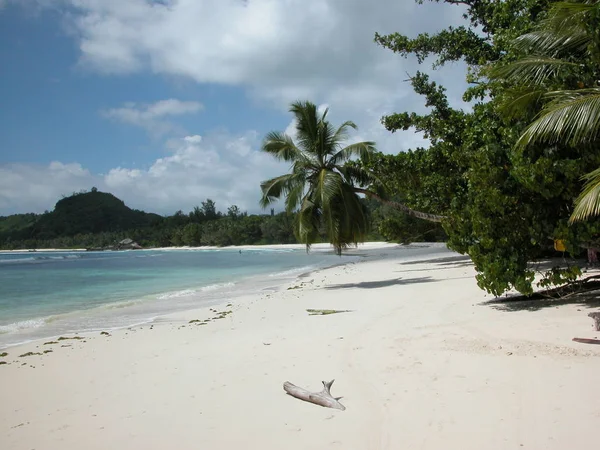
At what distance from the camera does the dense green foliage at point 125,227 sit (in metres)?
89.5

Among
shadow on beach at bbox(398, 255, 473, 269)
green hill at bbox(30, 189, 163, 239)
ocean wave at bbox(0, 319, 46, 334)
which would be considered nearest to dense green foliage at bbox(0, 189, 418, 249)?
green hill at bbox(30, 189, 163, 239)

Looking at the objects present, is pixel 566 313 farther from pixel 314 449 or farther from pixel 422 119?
pixel 422 119

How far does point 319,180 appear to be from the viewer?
590 inches

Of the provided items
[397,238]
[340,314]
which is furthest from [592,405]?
[397,238]

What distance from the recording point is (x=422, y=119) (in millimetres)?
15289

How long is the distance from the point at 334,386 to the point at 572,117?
429 cm

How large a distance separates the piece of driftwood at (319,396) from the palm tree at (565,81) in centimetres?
Answer: 361

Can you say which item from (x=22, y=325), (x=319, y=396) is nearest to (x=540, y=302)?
(x=319, y=396)

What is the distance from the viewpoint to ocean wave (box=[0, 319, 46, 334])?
10786mm

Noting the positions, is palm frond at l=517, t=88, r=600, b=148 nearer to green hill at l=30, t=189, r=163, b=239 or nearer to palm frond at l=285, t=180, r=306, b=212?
palm frond at l=285, t=180, r=306, b=212

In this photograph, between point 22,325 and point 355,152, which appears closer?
point 22,325

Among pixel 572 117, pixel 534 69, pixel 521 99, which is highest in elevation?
pixel 534 69

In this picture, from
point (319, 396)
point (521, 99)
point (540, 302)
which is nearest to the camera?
point (319, 396)

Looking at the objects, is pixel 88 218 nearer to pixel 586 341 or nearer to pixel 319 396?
pixel 319 396
